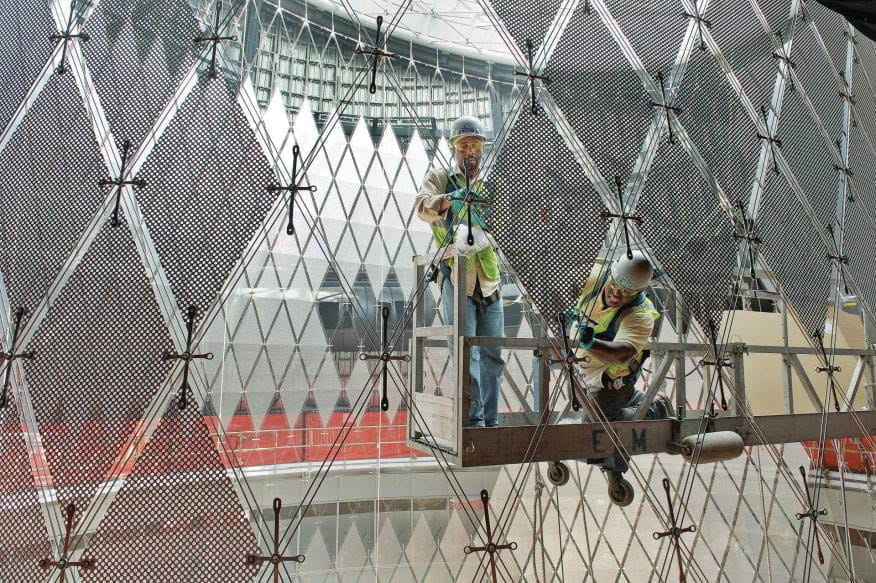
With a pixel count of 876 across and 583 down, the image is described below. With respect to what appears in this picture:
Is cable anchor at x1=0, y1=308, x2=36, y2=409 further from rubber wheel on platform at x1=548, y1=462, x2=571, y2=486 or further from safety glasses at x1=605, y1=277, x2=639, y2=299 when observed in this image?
rubber wheel on platform at x1=548, y1=462, x2=571, y2=486

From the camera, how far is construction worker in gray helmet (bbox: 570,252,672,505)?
2.55m

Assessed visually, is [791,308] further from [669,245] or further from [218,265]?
[218,265]

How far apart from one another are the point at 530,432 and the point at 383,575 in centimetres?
183

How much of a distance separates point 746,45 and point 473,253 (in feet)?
10.3

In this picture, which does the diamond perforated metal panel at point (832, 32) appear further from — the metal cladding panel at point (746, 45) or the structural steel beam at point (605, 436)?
the structural steel beam at point (605, 436)

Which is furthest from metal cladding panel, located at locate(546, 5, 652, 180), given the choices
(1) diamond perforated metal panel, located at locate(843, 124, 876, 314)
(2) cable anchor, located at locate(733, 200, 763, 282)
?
(1) diamond perforated metal panel, located at locate(843, 124, 876, 314)

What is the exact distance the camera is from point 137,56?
2.72m

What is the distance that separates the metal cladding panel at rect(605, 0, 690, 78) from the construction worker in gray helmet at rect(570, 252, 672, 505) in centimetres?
140

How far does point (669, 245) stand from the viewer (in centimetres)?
321

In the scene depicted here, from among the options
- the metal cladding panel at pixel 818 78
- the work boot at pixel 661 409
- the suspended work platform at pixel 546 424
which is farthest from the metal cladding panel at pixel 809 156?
the work boot at pixel 661 409

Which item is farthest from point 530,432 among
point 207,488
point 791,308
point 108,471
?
point 791,308

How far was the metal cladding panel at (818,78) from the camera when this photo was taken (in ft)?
15.0

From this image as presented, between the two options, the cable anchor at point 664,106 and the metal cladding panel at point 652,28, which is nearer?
the cable anchor at point 664,106

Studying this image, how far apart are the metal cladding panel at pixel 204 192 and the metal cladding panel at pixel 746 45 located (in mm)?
3303
